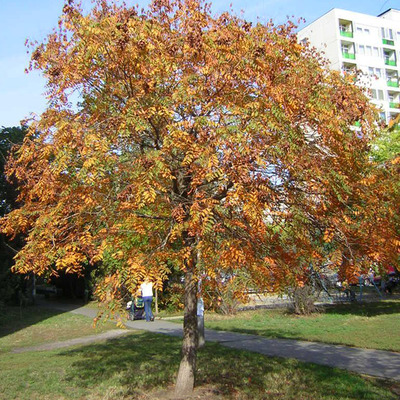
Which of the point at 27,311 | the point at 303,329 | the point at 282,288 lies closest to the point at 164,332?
the point at 303,329

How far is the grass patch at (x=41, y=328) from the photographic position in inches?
516

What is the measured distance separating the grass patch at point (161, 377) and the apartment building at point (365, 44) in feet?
145

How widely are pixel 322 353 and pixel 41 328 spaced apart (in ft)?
33.7

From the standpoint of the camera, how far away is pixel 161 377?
306 inches

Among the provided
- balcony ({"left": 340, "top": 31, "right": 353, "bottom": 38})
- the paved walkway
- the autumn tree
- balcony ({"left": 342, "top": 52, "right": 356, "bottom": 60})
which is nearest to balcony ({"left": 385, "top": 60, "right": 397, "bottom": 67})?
balcony ({"left": 342, "top": 52, "right": 356, "bottom": 60})

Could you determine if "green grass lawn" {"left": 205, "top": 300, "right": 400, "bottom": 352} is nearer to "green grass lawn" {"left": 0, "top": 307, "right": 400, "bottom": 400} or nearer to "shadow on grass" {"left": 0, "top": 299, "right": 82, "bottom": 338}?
"green grass lawn" {"left": 0, "top": 307, "right": 400, "bottom": 400}

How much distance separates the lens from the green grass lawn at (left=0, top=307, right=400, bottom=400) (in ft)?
21.9

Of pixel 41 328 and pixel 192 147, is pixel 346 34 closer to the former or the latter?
pixel 41 328

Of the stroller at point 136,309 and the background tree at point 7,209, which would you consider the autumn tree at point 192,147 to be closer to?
the stroller at point 136,309

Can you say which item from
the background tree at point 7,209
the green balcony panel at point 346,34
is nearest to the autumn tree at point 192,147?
the background tree at point 7,209

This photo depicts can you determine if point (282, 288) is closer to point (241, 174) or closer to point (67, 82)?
point (241, 174)

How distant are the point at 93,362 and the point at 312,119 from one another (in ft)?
21.7

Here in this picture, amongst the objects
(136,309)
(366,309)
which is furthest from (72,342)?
(366,309)

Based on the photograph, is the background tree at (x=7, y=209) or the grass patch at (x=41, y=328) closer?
the grass patch at (x=41, y=328)
